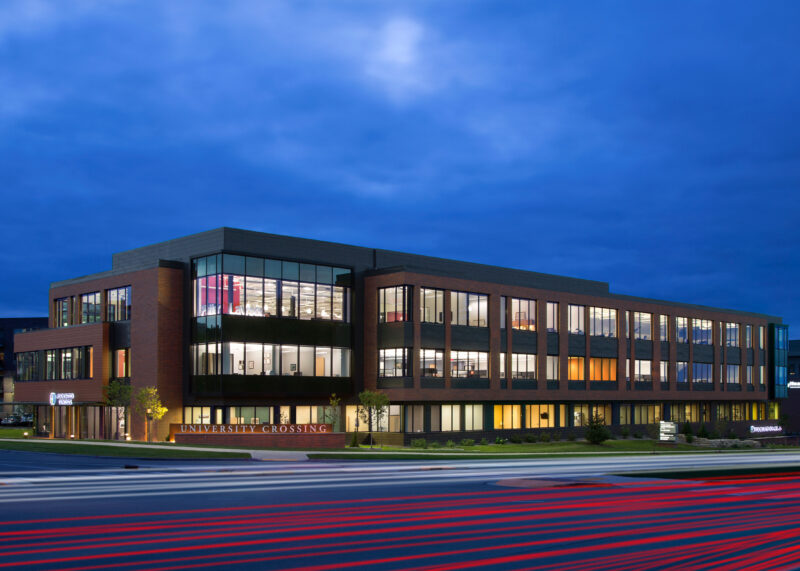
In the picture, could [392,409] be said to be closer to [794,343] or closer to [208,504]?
[208,504]

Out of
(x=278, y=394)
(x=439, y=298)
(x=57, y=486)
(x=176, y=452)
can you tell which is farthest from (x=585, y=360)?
(x=57, y=486)

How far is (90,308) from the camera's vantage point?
60.4 m

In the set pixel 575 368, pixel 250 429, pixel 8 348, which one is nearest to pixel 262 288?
pixel 250 429

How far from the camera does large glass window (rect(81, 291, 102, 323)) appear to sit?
5959 cm

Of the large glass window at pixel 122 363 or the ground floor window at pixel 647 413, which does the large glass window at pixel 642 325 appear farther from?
the large glass window at pixel 122 363

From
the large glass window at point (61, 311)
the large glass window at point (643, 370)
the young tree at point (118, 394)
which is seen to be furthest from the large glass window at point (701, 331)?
the large glass window at point (61, 311)

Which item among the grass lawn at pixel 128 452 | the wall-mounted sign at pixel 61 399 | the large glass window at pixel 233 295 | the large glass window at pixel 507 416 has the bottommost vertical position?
the large glass window at pixel 507 416

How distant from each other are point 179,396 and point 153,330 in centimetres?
446

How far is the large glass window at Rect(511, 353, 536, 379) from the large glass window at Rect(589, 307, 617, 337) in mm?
7921

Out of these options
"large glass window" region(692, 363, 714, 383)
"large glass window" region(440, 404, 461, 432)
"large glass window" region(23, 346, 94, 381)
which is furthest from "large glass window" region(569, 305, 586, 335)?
"large glass window" region(23, 346, 94, 381)

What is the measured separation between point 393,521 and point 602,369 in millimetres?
59322

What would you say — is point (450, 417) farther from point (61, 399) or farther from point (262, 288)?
point (61, 399)

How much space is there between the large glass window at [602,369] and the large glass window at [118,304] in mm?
37013

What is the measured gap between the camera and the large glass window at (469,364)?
59.9m
